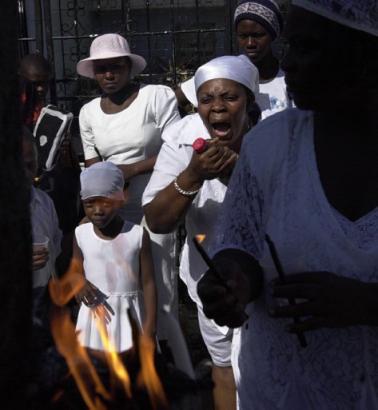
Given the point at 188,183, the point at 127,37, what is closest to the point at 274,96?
the point at 188,183

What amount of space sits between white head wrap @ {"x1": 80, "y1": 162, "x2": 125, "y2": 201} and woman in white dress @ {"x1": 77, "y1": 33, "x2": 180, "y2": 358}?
0.60 meters

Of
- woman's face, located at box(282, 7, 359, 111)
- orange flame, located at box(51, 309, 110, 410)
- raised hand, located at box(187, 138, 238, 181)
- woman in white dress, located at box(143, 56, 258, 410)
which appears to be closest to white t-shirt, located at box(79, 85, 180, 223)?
woman in white dress, located at box(143, 56, 258, 410)

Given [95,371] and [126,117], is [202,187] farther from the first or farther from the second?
[95,371]

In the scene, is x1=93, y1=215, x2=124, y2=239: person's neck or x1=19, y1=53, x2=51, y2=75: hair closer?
x1=93, y1=215, x2=124, y2=239: person's neck

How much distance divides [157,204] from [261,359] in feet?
5.21

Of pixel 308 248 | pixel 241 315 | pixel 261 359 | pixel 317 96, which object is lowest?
pixel 261 359

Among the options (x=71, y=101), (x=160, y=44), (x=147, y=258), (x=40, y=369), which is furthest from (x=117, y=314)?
(x=160, y=44)

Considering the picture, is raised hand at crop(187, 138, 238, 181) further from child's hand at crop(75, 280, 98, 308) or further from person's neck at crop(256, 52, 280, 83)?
person's neck at crop(256, 52, 280, 83)

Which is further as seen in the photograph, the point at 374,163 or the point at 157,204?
the point at 157,204

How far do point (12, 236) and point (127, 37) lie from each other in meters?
6.72

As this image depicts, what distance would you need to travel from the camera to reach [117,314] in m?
5.11

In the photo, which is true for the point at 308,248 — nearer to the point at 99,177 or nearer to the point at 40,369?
the point at 40,369

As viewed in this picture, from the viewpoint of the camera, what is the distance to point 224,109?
4.23 m

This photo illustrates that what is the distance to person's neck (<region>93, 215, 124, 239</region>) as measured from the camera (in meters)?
5.35
